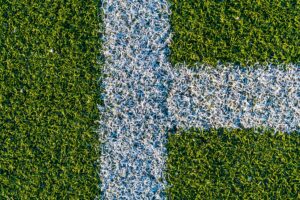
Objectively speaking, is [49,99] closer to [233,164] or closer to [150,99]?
[150,99]

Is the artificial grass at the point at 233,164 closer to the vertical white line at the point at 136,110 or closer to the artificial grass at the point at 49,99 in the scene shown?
the vertical white line at the point at 136,110

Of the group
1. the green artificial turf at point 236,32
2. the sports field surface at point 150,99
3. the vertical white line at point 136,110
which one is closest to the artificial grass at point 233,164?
the sports field surface at point 150,99

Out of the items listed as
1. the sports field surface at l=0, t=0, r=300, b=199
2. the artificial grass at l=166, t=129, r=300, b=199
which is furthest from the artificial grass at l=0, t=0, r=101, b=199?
the artificial grass at l=166, t=129, r=300, b=199

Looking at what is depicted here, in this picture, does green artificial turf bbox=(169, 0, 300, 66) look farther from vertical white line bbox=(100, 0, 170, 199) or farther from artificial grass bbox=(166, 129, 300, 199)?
artificial grass bbox=(166, 129, 300, 199)

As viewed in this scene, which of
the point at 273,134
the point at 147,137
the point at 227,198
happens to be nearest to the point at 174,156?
the point at 147,137

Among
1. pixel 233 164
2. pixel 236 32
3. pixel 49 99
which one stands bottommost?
pixel 233 164

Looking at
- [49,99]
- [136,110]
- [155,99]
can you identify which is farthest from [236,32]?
[49,99]

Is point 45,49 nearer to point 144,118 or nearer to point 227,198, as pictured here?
point 144,118
